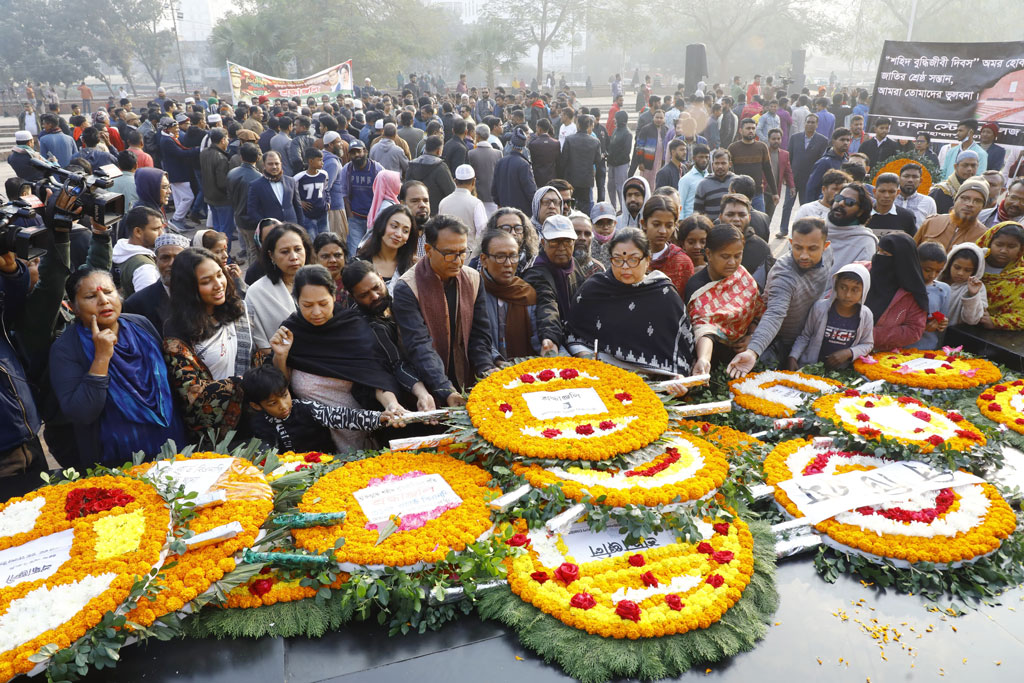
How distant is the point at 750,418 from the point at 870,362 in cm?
125

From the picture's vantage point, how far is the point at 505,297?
166 inches

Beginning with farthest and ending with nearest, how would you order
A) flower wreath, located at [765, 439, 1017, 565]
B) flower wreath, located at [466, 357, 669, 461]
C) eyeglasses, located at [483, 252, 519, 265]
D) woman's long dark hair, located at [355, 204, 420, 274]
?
woman's long dark hair, located at [355, 204, 420, 274]
eyeglasses, located at [483, 252, 519, 265]
flower wreath, located at [466, 357, 669, 461]
flower wreath, located at [765, 439, 1017, 565]

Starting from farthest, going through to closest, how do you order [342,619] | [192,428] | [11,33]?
1. [11,33]
2. [192,428]
3. [342,619]

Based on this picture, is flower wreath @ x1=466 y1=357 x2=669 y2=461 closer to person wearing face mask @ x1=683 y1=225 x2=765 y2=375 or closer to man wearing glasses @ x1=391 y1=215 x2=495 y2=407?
man wearing glasses @ x1=391 y1=215 x2=495 y2=407

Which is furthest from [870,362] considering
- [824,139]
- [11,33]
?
[11,33]

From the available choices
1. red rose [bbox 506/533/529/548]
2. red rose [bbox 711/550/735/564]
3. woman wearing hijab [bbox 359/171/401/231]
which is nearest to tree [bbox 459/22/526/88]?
woman wearing hijab [bbox 359/171/401/231]

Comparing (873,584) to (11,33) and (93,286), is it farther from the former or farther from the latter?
(11,33)

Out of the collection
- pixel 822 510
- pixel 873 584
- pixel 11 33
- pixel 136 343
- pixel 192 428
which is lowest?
pixel 873 584

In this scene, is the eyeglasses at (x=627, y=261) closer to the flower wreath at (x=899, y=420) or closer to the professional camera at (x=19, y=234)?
the flower wreath at (x=899, y=420)

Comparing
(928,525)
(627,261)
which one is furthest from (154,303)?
(928,525)

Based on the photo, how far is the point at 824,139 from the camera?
1002 cm

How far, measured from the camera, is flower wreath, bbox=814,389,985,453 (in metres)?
3.59

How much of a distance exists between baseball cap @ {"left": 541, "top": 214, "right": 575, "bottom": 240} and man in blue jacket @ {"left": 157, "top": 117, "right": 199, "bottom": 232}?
799 cm

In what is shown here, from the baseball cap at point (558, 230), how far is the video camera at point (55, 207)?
2.42 m
